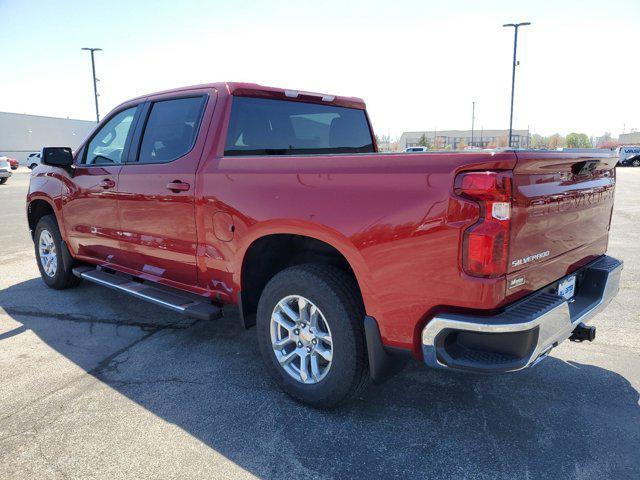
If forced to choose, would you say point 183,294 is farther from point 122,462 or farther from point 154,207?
point 122,462

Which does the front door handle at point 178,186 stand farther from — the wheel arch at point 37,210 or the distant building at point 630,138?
the distant building at point 630,138

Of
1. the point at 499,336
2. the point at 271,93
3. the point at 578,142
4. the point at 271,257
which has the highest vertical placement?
the point at 578,142

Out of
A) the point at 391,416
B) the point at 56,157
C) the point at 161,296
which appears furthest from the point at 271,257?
the point at 56,157

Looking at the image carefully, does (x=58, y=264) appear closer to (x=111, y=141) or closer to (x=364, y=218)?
(x=111, y=141)

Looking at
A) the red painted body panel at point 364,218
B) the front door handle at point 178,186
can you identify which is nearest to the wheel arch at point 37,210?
the red painted body panel at point 364,218

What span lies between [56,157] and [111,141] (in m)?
0.60

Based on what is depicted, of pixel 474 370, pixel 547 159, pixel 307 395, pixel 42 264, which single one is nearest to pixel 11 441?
pixel 307 395

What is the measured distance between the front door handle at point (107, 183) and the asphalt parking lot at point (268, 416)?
1293mm

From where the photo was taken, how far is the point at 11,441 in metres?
2.63

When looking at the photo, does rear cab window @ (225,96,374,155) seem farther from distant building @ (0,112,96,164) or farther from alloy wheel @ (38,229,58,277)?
distant building @ (0,112,96,164)

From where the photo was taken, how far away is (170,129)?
152 inches

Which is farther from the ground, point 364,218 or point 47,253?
point 364,218

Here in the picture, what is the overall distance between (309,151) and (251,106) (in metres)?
0.65

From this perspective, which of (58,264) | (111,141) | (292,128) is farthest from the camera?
(58,264)
